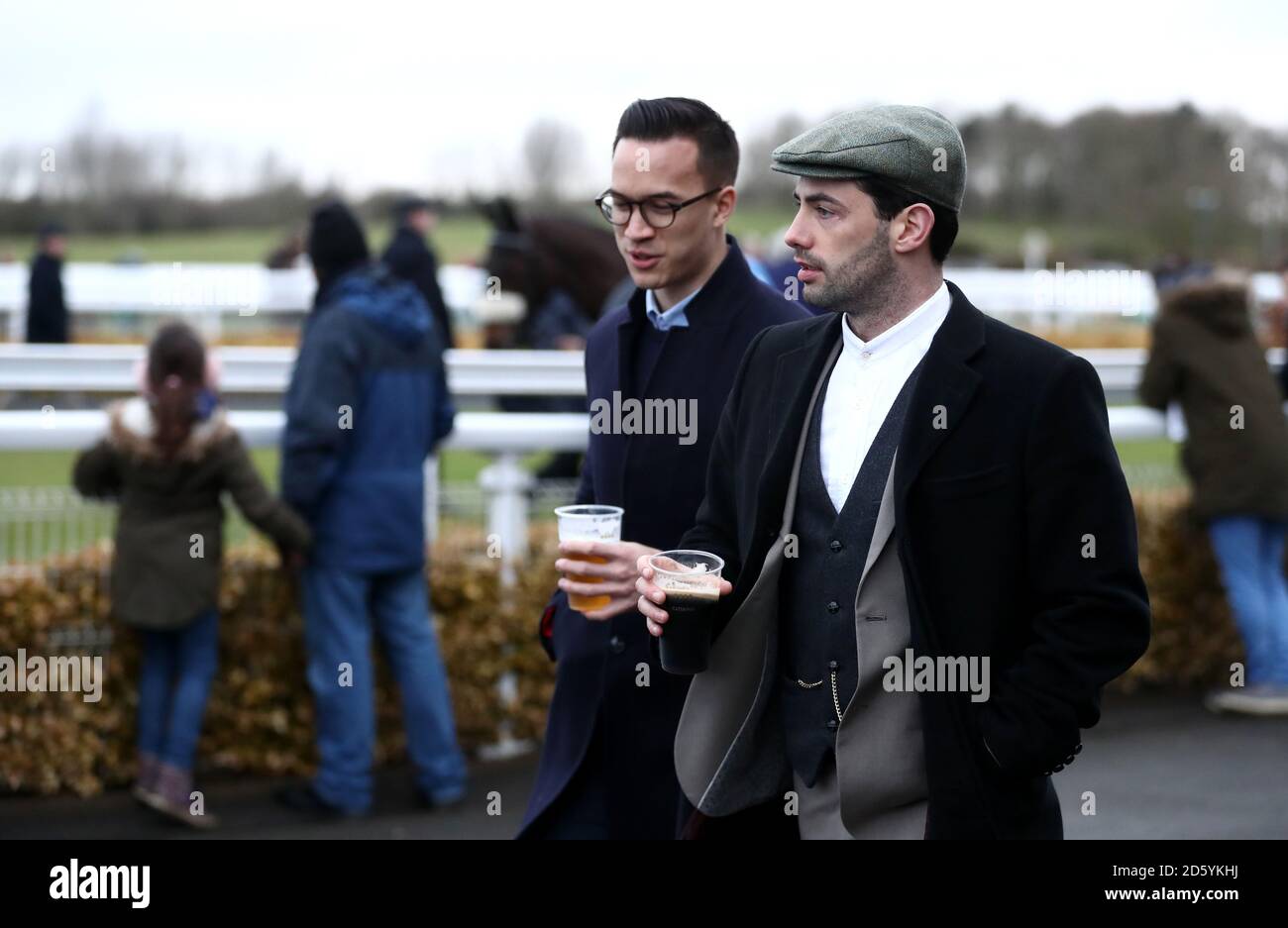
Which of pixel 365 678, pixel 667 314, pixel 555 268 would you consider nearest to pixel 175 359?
pixel 365 678

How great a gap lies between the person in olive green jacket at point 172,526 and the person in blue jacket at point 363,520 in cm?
18

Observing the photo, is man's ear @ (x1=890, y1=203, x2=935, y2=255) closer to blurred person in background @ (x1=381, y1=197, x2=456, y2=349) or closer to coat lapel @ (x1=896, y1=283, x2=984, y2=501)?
coat lapel @ (x1=896, y1=283, x2=984, y2=501)

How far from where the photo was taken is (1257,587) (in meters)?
6.59

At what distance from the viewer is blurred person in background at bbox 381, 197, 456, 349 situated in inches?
360

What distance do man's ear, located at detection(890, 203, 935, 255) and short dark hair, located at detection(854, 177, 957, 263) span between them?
0.01m

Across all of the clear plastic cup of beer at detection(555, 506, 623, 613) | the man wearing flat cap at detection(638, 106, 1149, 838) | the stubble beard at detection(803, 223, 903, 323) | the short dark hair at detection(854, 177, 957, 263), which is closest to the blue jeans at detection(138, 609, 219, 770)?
the clear plastic cup of beer at detection(555, 506, 623, 613)

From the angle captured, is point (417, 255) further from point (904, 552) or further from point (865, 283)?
point (904, 552)

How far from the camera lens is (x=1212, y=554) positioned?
7098mm

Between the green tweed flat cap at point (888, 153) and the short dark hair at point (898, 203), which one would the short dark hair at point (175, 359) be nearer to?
the green tweed flat cap at point (888, 153)

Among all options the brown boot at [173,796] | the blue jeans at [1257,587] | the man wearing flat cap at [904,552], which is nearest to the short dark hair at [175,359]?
the brown boot at [173,796]

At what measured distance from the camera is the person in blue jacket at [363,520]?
521 centimetres

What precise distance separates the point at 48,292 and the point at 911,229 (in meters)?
13.1
